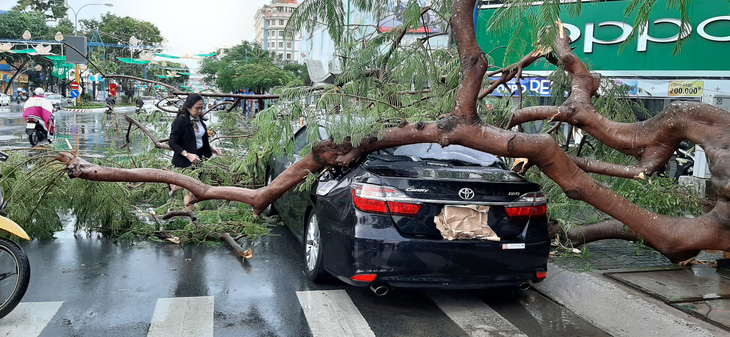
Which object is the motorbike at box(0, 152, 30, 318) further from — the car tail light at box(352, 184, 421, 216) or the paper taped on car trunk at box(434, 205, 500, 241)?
the paper taped on car trunk at box(434, 205, 500, 241)

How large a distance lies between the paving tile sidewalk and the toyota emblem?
5.02 ft

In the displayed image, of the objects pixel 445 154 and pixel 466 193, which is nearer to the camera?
pixel 466 193

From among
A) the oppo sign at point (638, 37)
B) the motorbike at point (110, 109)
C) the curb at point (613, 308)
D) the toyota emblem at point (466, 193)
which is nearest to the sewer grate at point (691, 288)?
the curb at point (613, 308)

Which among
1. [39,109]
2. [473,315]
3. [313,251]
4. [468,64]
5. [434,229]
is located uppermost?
[468,64]

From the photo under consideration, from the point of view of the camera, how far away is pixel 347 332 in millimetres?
4660

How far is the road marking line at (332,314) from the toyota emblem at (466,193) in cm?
132

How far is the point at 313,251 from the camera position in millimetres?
5930

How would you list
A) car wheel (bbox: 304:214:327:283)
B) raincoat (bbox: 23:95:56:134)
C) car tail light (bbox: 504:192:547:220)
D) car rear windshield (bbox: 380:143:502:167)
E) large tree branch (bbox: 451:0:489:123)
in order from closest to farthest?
large tree branch (bbox: 451:0:489:123), car tail light (bbox: 504:192:547:220), car wheel (bbox: 304:214:327:283), car rear windshield (bbox: 380:143:502:167), raincoat (bbox: 23:95:56:134)

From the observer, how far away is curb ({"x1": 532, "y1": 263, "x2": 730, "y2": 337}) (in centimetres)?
481

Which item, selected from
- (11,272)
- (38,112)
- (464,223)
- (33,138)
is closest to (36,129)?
(33,138)

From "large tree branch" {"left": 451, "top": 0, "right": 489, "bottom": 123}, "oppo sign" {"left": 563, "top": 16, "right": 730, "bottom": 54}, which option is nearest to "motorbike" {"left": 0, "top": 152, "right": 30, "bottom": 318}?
"large tree branch" {"left": 451, "top": 0, "right": 489, "bottom": 123}

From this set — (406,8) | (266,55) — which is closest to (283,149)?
(406,8)

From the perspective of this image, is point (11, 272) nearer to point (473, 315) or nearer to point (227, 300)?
point (227, 300)

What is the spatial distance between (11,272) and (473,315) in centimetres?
387
